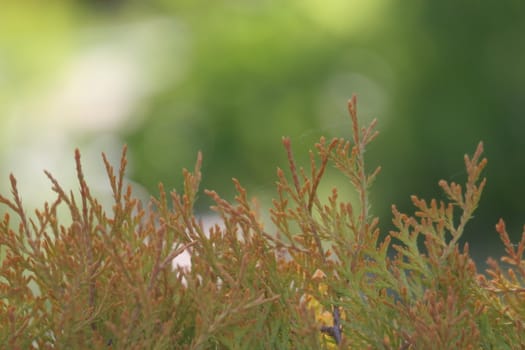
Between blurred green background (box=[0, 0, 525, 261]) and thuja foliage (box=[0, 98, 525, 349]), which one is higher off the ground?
blurred green background (box=[0, 0, 525, 261])

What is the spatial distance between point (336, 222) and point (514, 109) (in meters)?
7.28

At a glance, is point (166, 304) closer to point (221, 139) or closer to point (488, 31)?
point (221, 139)

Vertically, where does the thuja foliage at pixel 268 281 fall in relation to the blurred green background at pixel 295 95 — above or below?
below

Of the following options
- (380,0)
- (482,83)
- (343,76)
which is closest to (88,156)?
(343,76)

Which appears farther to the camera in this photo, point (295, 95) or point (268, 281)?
point (295, 95)

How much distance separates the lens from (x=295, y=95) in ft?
29.3

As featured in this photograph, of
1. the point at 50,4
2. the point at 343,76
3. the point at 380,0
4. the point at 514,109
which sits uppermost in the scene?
the point at 50,4

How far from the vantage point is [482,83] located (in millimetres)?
9133

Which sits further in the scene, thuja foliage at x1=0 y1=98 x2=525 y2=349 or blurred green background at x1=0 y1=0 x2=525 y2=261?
blurred green background at x1=0 y1=0 x2=525 y2=261

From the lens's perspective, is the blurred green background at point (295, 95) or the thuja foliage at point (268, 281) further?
the blurred green background at point (295, 95)

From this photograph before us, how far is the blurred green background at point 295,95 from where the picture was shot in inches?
345

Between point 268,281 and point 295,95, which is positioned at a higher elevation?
point 295,95

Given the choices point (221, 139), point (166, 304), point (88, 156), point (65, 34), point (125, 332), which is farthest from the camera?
point (65, 34)

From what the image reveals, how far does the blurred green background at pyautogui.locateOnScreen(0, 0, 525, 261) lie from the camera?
28.8 feet
